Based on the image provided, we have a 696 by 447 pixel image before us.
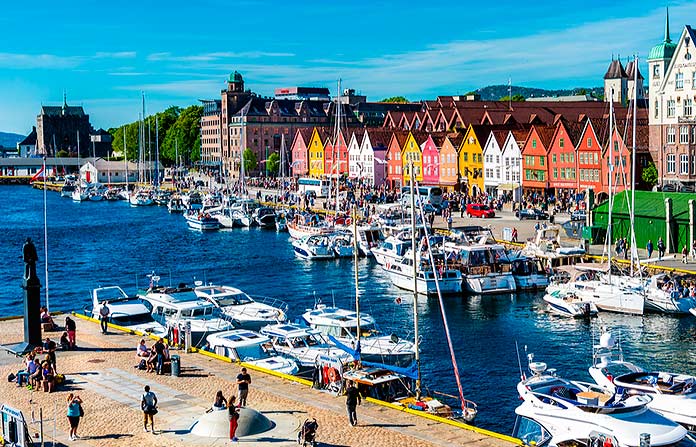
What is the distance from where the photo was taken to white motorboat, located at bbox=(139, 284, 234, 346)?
45.1m

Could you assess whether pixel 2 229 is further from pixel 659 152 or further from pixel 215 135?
pixel 215 135

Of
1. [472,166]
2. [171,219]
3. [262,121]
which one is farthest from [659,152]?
[262,121]

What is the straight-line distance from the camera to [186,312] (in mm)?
48219

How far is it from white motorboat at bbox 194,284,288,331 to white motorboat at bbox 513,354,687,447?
20.5m

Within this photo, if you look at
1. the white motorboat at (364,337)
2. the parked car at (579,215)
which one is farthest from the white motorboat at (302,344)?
the parked car at (579,215)

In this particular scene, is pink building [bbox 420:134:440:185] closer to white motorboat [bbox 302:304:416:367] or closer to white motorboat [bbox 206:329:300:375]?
white motorboat [bbox 302:304:416:367]

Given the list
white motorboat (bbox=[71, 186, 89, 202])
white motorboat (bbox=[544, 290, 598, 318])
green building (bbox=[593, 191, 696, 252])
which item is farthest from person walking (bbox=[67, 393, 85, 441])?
white motorboat (bbox=[71, 186, 89, 202])

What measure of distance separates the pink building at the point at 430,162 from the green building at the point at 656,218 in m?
45.6

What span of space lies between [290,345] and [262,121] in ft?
455

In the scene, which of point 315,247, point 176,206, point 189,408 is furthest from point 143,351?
point 176,206

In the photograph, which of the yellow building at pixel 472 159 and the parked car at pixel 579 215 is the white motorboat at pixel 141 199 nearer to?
the yellow building at pixel 472 159

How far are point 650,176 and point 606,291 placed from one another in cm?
4244

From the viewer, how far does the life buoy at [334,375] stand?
33.8 meters

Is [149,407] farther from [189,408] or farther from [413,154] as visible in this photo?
[413,154]
